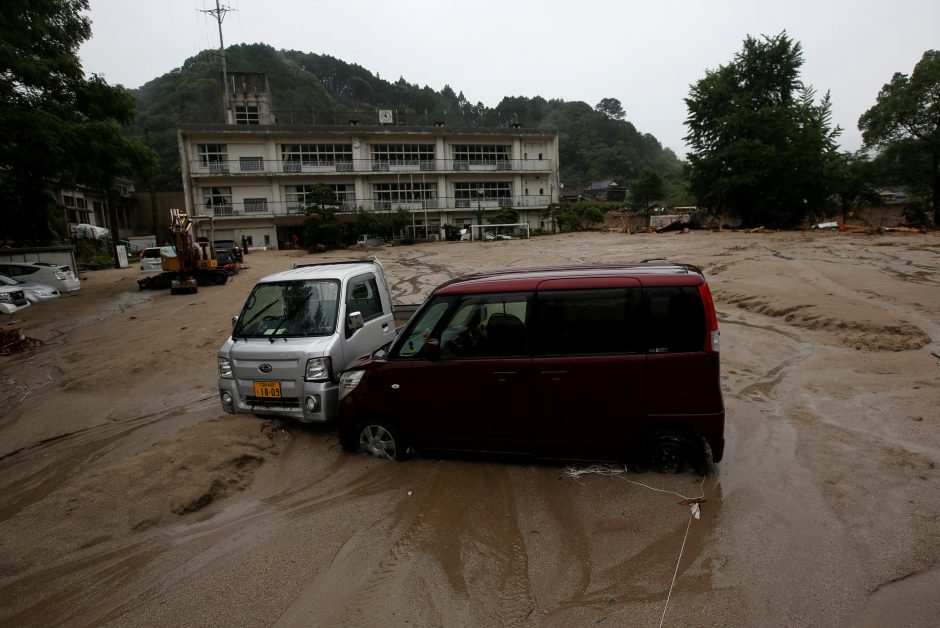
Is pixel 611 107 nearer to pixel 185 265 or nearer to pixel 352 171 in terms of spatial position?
pixel 352 171

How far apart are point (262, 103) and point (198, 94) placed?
1532 centimetres

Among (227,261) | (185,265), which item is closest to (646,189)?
(227,261)

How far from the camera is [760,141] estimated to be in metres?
35.6

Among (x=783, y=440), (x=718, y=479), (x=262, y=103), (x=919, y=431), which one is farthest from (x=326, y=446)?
(x=262, y=103)

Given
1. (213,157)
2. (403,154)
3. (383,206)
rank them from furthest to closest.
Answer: (403,154) → (383,206) → (213,157)

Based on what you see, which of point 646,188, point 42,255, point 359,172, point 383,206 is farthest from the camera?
point 646,188

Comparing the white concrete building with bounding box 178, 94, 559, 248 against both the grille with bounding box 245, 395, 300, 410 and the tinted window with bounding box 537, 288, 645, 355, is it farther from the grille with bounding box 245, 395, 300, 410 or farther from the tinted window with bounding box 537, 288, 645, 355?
the tinted window with bounding box 537, 288, 645, 355

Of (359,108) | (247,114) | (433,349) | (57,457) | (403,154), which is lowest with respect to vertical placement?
(57,457)

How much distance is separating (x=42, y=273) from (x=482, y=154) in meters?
39.7

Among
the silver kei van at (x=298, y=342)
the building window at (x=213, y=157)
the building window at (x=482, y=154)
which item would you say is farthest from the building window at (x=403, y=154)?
the silver kei van at (x=298, y=342)

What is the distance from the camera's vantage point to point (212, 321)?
1336 centimetres

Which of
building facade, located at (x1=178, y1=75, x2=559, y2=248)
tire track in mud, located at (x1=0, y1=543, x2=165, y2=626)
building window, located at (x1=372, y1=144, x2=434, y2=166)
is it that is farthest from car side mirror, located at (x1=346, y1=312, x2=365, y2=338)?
building window, located at (x1=372, y1=144, x2=434, y2=166)

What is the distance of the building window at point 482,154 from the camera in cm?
5153

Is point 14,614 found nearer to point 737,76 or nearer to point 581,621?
point 581,621
